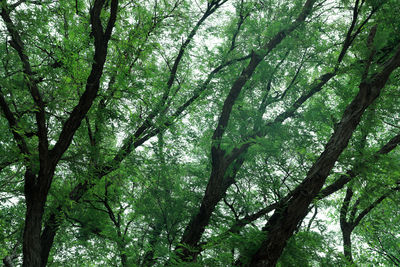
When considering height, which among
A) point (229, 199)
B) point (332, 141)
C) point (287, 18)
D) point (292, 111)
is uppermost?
point (287, 18)

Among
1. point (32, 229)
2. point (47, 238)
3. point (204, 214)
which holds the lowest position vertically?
point (32, 229)

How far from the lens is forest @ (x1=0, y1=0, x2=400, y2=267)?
16.9ft

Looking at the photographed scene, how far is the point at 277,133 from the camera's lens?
23.4ft

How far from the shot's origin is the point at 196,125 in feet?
33.6

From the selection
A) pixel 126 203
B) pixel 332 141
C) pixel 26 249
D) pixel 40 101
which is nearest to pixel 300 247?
pixel 332 141

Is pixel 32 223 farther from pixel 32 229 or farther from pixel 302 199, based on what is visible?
pixel 302 199

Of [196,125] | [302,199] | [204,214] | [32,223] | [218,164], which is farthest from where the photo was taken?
[196,125]

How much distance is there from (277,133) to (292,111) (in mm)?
1075

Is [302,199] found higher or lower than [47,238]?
higher

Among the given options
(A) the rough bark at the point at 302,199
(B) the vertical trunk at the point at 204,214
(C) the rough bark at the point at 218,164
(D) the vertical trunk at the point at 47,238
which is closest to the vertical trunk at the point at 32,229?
(D) the vertical trunk at the point at 47,238

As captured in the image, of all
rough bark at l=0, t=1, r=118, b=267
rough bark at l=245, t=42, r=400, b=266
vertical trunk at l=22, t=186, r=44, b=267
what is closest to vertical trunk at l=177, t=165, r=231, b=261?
rough bark at l=245, t=42, r=400, b=266

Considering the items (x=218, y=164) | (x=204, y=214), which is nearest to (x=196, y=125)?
(x=218, y=164)

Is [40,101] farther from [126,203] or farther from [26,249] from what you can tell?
[126,203]

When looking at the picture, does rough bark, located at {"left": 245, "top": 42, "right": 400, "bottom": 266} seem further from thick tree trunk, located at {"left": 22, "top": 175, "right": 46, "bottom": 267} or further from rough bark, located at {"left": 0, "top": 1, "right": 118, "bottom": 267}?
thick tree trunk, located at {"left": 22, "top": 175, "right": 46, "bottom": 267}
